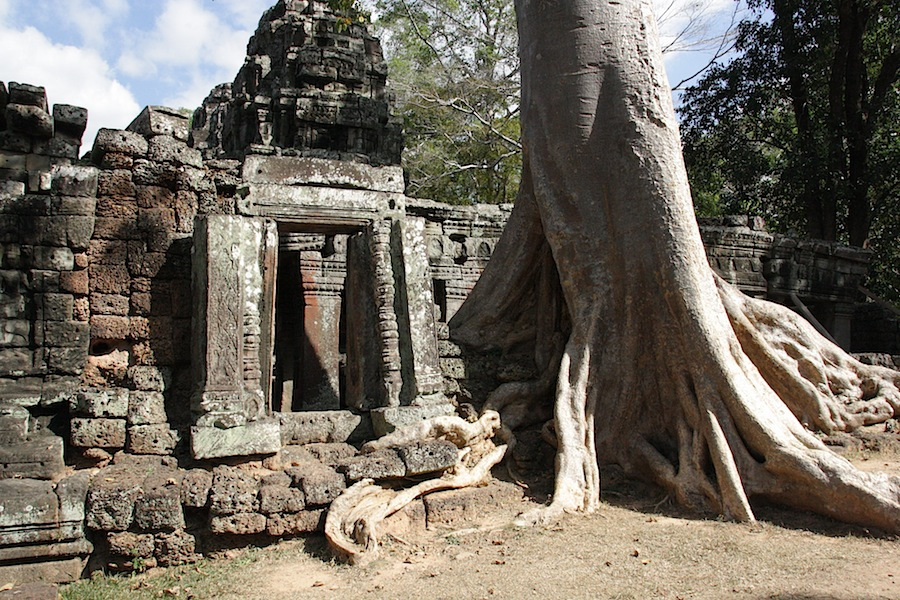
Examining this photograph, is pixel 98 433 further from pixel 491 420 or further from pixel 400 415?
pixel 491 420

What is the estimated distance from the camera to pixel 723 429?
498 centimetres

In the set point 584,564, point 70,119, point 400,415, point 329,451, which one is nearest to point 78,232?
point 70,119

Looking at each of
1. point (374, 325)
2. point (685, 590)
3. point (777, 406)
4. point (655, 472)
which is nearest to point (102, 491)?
point (374, 325)

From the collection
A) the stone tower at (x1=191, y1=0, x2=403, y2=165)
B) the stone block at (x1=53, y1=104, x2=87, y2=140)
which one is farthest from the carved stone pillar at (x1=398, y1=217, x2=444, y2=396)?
the stone tower at (x1=191, y1=0, x2=403, y2=165)

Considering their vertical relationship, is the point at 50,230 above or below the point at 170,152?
below

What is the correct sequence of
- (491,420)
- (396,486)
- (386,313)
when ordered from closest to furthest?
1. (396,486)
2. (491,420)
3. (386,313)

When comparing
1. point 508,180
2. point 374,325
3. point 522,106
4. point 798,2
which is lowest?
point 374,325

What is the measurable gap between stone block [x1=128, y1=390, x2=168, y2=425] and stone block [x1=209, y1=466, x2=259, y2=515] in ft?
2.37

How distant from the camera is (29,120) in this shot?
247 inches

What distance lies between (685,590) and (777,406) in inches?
83.1

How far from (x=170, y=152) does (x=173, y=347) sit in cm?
133

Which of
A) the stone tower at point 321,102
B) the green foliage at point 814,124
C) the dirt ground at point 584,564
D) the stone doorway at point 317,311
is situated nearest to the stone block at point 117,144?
the dirt ground at point 584,564

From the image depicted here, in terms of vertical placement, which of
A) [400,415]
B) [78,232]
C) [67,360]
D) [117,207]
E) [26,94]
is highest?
[26,94]

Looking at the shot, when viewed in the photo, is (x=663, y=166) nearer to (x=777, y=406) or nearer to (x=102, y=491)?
(x=777, y=406)
